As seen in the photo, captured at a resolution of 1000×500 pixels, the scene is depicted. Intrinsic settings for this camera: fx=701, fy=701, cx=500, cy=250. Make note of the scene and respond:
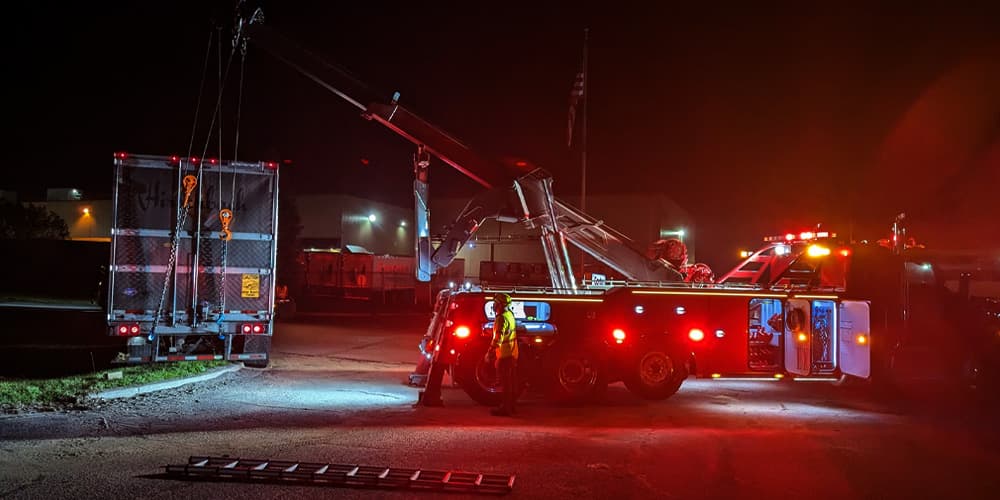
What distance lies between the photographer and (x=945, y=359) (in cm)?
1197

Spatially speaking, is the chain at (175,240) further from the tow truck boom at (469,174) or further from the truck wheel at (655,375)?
the truck wheel at (655,375)

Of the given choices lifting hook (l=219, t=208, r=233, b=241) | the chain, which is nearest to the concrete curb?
the chain

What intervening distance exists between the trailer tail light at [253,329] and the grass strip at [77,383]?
1174 mm

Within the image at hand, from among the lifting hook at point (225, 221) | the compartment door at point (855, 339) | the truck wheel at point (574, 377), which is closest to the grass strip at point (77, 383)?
the lifting hook at point (225, 221)

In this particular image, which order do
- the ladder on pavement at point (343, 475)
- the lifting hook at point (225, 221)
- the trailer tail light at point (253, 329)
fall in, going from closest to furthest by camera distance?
the ladder on pavement at point (343, 475)
the lifting hook at point (225, 221)
the trailer tail light at point (253, 329)

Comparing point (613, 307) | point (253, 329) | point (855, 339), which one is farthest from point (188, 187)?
point (855, 339)

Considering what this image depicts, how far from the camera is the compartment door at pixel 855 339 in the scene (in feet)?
36.6

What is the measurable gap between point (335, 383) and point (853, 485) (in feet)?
27.0

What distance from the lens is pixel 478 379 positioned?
10.2 meters

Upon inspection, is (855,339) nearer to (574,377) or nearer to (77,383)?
(574,377)

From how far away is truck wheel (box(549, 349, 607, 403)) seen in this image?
10.4m

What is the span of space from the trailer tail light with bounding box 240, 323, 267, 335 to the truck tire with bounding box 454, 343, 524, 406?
3.85 metres

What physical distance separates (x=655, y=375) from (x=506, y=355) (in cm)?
271

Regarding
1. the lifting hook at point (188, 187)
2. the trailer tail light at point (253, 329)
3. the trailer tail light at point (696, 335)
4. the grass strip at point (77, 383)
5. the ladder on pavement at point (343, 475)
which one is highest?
the lifting hook at point (188, 187)
